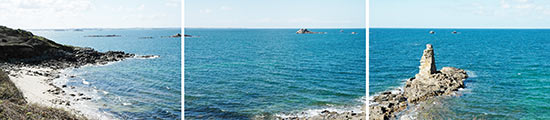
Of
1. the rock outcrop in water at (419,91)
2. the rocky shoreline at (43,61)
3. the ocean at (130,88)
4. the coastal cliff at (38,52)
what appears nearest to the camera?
the rock outcrop in water at (419,91)

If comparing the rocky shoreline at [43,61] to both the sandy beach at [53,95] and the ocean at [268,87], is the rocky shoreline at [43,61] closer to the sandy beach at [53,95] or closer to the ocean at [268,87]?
the sandy beach at [53,95]

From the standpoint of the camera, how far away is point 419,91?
10070mm

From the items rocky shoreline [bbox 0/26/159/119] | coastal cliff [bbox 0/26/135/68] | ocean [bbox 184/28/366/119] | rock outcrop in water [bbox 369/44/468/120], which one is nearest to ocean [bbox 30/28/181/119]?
rocky shoreline [bbox 0/26/159/119]

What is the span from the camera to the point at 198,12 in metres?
5.75

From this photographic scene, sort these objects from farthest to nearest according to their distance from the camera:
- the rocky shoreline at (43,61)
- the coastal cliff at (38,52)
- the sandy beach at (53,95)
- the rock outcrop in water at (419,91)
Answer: the coastal cliff at (38,52)
the rocky shoreline at (43,61)
the sandy beach at (53,95)
the rock outcrop in water at (419,91)

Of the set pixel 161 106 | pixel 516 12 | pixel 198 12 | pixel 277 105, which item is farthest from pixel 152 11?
pixel 516 12

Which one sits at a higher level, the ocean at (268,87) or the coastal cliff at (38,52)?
the coastal cliff at (38,52)

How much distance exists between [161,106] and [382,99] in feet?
20.4

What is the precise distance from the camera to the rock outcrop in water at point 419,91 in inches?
308

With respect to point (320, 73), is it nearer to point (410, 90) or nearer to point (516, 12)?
point (410, 90)

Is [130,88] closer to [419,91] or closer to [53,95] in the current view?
[53,95]

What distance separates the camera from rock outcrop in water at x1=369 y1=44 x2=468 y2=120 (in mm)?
7824

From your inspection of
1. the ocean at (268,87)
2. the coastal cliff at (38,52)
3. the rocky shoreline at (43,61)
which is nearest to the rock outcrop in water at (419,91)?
the ocean at (268,87)

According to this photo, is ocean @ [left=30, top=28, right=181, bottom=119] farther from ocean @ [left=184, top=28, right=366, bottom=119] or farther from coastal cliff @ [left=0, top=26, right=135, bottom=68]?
coastal cliff @ [left=0, top=26, right=135, bottom=68]
